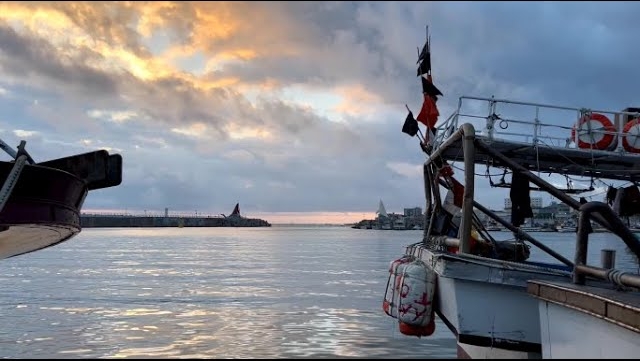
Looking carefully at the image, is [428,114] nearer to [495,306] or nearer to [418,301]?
[418,301]

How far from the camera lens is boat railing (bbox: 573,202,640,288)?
686 cm

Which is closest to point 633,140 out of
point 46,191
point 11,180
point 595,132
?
point 595,132

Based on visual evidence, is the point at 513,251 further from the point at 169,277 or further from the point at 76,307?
the point at 169,277

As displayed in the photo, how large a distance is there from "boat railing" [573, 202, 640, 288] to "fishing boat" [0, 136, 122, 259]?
8108mm

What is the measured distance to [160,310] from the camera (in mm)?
17609

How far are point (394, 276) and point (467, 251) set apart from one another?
175 cm

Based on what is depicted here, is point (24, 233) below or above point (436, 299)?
above

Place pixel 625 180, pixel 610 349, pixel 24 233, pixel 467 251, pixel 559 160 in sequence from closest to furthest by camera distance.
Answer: pixel 610 349 < pixel 467 251 < pixel 24 233 < pixel 559 160 < pixel 625 180

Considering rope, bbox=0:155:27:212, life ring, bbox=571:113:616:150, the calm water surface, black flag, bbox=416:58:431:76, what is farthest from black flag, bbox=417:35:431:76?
rope, bbox=0:155:27:212

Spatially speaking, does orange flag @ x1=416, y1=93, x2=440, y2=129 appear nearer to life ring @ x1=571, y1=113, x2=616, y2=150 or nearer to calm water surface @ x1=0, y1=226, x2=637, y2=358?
life ring @ x1=571, y1=113, x2=616, y2=150

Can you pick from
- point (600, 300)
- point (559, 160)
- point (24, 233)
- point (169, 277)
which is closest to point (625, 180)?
point (559, 160)

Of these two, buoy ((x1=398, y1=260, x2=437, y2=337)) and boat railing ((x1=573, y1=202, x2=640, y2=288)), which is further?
buoy ((x1=398, y1=260, x2=437, y2=337))

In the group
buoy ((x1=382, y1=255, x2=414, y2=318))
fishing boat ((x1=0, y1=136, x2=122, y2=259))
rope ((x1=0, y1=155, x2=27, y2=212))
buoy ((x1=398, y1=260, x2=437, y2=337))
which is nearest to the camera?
rope ((x1=0, y1=155, x2=27, y2=212))

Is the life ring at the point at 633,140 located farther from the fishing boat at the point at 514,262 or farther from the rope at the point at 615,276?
the rope at the point at 615,276
